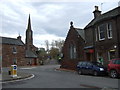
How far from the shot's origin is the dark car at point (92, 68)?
1920 cm

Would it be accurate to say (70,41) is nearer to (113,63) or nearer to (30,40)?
(113,63)

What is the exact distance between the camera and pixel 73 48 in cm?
3061

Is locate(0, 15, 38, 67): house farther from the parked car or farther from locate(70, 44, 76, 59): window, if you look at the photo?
the parked car

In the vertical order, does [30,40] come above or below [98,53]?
above

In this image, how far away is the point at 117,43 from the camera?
2144 centimetres

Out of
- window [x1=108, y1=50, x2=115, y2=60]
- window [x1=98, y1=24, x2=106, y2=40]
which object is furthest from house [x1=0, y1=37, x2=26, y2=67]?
window [x1=108, y1=50, x2=115, y2=60]

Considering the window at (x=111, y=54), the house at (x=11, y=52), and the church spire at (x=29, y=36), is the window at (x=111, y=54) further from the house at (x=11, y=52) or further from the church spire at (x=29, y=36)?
the church spire at (x=29, y=36)

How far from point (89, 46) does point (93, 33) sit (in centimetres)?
187

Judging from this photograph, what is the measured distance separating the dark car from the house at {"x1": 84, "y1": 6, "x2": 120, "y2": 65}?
284 centimetres

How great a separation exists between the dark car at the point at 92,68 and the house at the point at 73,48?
21.7 feet

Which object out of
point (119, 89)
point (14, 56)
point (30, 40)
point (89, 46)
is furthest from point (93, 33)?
point (30, 40)

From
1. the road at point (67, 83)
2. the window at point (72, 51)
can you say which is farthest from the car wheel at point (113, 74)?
the window at point (72, 51)

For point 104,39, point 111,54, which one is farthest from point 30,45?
point 111,54

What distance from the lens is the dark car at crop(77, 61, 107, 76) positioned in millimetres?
19202
